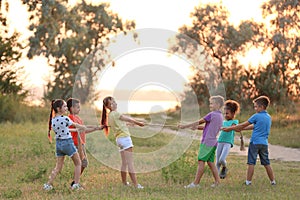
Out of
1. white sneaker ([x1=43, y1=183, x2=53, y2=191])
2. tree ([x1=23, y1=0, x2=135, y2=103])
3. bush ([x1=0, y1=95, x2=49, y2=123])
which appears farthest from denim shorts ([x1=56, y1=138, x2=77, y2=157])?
tree ([x1=23, y1=0, x2=135, y2=103])

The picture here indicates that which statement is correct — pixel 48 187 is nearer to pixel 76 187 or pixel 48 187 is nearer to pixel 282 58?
pixel 76 187

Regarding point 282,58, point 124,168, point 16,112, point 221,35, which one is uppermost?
point 221,35

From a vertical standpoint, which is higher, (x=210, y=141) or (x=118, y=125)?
(x=118, y=125)

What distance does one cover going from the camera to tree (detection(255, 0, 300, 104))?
33562mm

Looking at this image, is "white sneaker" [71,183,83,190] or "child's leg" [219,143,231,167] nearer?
"white sneaker" [71,183,83,190]

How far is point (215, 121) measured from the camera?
1018cm

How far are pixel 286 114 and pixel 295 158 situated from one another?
13713 mm

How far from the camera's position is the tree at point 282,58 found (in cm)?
3356

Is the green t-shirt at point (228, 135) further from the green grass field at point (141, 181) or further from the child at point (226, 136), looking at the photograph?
the green grass field at point (141, 181)

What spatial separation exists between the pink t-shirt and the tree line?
8.45 ft

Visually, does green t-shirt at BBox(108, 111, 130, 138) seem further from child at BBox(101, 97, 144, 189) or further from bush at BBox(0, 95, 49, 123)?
bush at BBox(0, 95, 49, 123)

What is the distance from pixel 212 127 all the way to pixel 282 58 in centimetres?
2608

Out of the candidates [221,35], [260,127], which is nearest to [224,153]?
[260,127]

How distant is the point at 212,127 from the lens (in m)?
10.2
